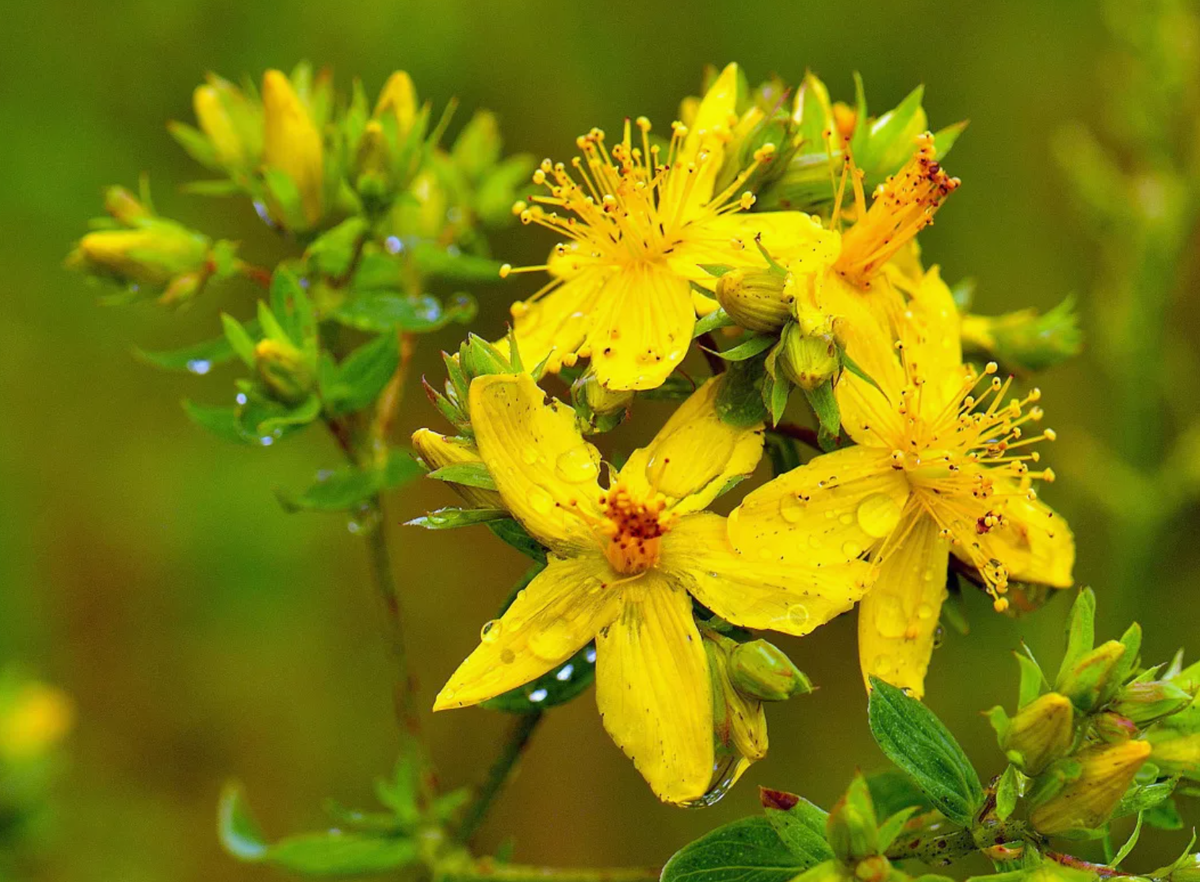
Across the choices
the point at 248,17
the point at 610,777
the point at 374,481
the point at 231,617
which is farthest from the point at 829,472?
the point at 248,17

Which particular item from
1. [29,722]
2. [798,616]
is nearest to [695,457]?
[798,616]

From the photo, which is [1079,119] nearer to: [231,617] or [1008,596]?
[1008,596]

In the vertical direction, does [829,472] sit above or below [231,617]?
above

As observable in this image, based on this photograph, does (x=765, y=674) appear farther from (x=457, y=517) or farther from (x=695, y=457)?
(x=457, y=517)

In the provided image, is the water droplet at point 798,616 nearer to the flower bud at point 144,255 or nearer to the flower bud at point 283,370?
the flower bud at point 283,370

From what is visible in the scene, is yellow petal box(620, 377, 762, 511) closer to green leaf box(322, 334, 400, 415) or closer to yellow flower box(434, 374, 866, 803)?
yellow flower box(434, 374, 866, 803)

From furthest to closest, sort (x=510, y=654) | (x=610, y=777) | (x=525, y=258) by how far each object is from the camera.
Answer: (x=525, y=258) → (x=610, y=777) → (x=510, y=654)

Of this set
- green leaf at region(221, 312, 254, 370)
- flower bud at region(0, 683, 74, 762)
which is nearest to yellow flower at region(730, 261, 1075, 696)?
green leaf at region(221, 312, 254, 370)

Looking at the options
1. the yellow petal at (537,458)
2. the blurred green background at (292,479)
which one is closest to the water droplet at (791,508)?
the yellow petal at (537,458)
